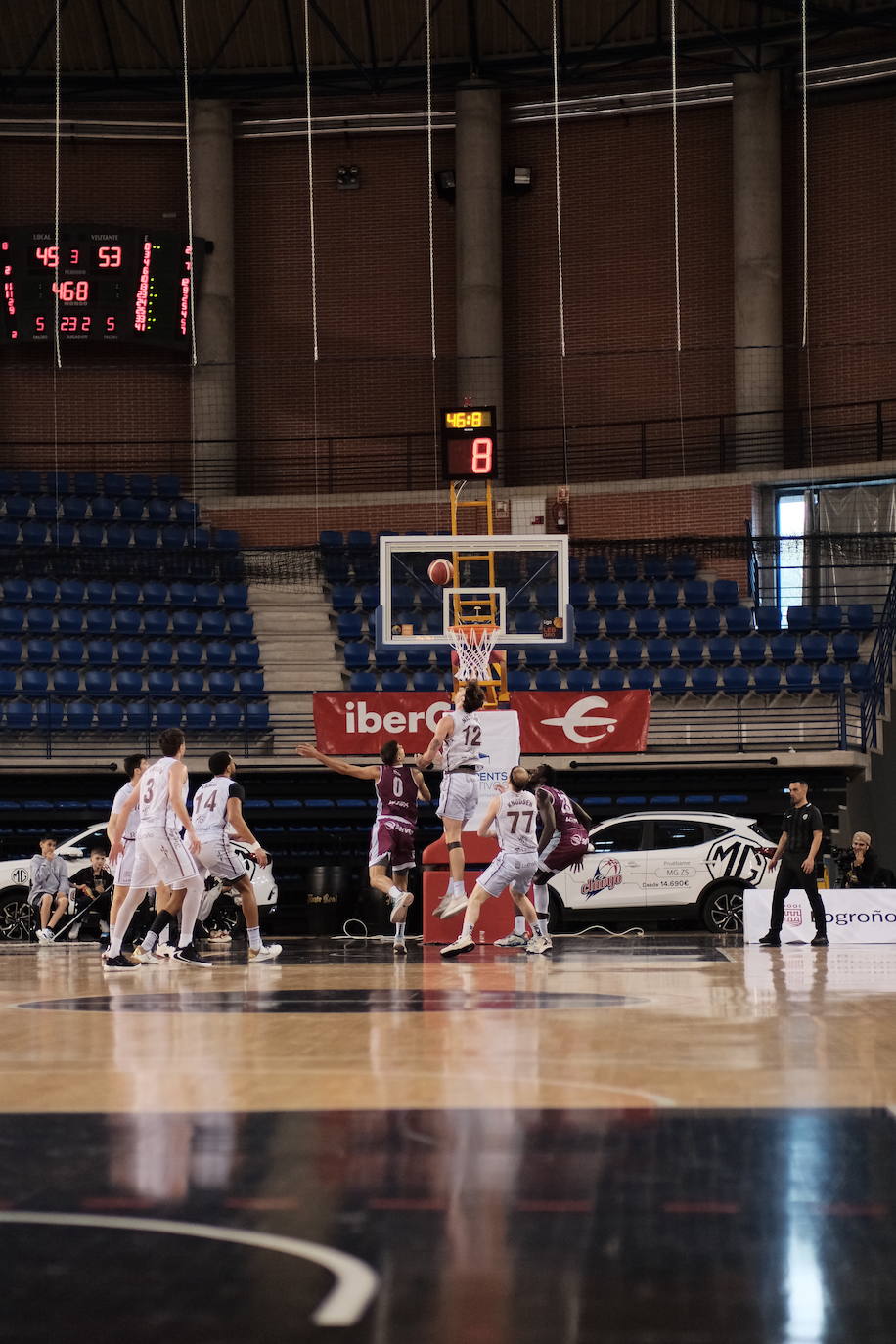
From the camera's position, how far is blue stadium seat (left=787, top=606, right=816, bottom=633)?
→ 1221 inches

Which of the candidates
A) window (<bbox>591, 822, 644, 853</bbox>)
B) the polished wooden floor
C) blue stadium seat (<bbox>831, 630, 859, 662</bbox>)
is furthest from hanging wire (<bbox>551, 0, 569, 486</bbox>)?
the polished wooden floor

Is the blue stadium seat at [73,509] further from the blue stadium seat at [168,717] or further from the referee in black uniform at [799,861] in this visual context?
the referee in black uniform at [799,861]

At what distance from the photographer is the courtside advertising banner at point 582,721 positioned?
80.0ft

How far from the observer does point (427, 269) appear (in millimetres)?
36375

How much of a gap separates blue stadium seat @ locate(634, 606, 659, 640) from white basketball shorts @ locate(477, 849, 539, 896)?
15235 mm

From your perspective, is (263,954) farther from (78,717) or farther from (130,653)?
(130,653)

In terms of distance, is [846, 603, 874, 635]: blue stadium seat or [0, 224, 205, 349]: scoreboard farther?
[0, 224, 205, 349]: scoreboard

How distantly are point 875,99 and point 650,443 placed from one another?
8495 mm

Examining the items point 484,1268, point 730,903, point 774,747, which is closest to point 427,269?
point 774,747

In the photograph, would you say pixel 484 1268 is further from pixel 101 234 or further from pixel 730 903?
pixel 101 234

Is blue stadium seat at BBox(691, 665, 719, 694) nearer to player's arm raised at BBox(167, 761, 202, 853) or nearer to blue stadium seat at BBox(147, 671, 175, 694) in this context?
blue stadium seat at BBox(147, 671, 175, 694)

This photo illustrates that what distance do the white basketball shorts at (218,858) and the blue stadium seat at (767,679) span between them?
1534 cm

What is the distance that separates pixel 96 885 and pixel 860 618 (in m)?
15.6

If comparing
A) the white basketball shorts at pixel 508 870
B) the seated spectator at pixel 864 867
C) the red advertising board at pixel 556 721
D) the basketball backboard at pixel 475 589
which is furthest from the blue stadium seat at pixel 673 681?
the white basketball shorts at pixel 508 870
